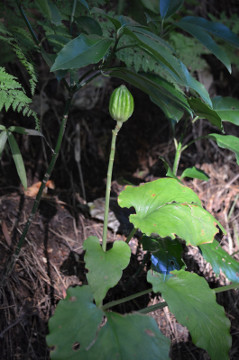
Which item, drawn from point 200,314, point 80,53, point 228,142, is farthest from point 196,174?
point 80,53

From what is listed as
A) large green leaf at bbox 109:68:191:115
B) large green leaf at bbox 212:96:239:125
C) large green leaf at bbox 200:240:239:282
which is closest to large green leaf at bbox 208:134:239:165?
large green leaf at bbox 212:96:239:125

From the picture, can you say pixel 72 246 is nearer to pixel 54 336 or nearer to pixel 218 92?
pixel 54 336

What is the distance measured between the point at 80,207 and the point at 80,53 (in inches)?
34.9

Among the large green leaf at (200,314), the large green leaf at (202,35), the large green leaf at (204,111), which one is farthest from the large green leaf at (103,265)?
the large green leaf at (202,35)

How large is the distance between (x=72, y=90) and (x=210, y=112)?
419 millimetres

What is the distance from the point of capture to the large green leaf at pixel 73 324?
0.74 meters

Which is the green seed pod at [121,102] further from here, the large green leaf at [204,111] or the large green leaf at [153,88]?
the large green leaf at [204,111]

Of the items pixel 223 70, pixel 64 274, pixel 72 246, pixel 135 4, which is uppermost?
pixel 223 70

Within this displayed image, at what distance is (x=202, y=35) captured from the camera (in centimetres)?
109

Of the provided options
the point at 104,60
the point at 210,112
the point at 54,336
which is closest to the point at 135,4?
the point at 104,60

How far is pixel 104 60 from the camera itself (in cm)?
93

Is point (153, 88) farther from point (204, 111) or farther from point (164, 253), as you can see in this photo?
point (164, 253)

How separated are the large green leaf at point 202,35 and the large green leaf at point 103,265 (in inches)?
27.0

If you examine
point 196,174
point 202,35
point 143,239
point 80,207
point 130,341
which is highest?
point 202,35
